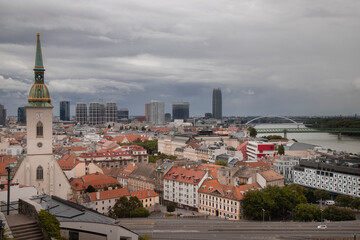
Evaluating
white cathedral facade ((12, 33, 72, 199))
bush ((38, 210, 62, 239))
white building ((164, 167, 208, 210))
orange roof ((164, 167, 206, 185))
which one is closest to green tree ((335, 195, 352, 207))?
white building ((164, 167, 208, 210))

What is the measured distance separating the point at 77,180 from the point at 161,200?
9.89 metres

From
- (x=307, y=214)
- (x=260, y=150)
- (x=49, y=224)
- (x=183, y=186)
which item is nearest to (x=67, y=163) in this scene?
(x=183, y=186)

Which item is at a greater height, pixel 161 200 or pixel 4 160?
pixel 4 160

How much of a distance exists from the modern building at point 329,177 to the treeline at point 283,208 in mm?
9133

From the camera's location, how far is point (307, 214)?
35.4 meters

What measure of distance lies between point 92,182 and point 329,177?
28.2 meters

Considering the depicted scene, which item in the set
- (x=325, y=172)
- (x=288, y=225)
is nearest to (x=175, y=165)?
(x=325, y=172)

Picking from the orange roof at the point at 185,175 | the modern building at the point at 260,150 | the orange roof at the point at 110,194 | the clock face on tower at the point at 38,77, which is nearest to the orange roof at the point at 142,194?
the orange roof at the point at 110,194

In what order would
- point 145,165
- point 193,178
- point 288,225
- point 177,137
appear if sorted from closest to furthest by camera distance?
point 288,225 < point 193,178 < point 145,165 < point 177,137

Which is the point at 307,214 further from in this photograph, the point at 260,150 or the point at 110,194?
the point at 260,150

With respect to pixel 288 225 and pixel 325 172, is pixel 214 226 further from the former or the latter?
pixel 325 172

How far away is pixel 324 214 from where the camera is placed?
3581 centimetres

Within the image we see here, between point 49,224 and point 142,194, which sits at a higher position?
point 49,224

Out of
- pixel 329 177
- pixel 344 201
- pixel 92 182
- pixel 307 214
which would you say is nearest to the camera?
pixel 307 214
